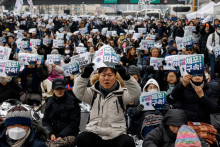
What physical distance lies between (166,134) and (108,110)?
0.67m

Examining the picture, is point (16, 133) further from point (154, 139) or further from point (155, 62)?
point (155, 62)

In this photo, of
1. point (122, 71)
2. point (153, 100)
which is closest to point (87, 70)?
point (122, 71)

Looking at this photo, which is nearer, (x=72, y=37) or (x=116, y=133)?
(x=116, y=133)

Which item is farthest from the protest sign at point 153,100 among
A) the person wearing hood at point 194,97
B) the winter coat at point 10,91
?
the winter coat at point 10,91

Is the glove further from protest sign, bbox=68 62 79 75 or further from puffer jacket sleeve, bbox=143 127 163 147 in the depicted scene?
protest sign, bbox=68 62 79 75

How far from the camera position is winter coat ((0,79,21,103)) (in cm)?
567

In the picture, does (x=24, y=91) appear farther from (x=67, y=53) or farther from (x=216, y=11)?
(x=216, y=11)

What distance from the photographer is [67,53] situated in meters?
10.4

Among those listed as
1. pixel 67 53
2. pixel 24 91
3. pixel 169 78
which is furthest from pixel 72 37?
pixel 169 78

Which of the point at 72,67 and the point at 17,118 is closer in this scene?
the point at 17,118

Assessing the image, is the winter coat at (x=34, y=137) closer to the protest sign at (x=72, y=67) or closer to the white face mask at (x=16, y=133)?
the white face mask at (x=16, y=133)

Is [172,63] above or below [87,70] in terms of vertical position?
below

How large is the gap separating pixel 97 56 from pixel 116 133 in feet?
2.79

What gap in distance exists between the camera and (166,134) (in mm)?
3193
